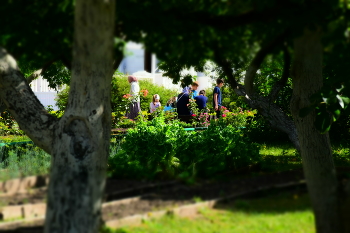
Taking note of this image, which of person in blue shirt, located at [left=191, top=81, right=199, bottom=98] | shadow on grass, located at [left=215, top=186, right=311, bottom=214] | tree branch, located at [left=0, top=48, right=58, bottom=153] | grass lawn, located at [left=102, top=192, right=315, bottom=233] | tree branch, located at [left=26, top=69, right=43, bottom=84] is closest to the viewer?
grass lawn, located at [left=102, top=192, right=315, bottom=233]

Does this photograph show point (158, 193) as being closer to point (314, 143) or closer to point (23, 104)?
point (23, 104)

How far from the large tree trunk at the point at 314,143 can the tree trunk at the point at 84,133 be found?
1.83 metres

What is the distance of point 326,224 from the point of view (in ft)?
16.0

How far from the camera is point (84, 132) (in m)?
5.08

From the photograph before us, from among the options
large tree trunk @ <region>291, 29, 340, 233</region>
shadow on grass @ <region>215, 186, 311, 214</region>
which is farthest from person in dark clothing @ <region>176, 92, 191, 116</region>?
shadow on grass @ <region>215, 186, 311, 214</region>

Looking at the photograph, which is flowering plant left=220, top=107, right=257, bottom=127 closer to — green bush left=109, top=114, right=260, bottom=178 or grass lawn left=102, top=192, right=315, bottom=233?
green bush left=109, top=114, right=260, bottom=178

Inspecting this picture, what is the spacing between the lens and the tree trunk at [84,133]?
15.4 feet

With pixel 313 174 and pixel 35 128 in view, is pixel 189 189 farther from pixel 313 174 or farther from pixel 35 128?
pixel 35 128

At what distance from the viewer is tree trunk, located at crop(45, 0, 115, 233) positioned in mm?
4684

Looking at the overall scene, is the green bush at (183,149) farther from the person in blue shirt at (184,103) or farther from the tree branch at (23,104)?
the person in blue shirt at (184,103)

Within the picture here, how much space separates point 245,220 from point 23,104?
273cm

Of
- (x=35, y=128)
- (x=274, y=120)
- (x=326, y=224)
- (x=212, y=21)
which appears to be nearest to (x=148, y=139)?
(x=274, y=120)

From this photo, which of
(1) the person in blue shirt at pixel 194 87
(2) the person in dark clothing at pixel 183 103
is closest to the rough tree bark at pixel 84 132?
(1) the person in blue shirt at pixel 194 87

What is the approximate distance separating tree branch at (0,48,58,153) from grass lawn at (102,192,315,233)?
1651 mm
